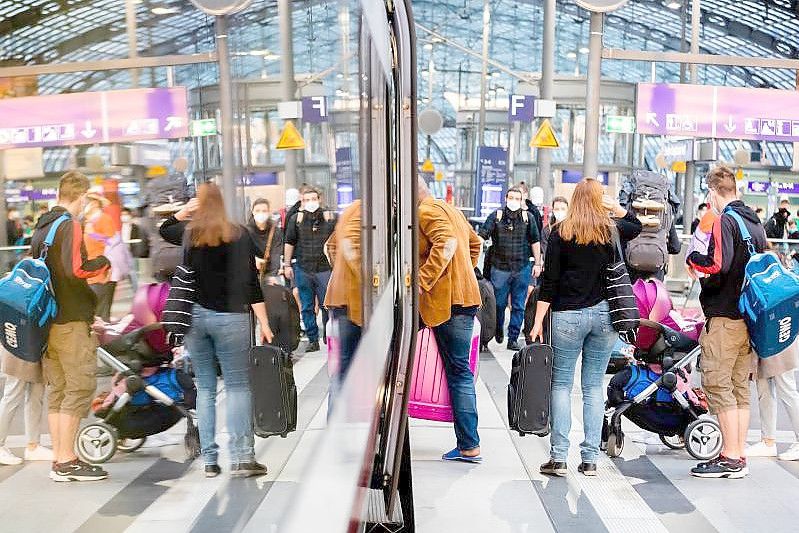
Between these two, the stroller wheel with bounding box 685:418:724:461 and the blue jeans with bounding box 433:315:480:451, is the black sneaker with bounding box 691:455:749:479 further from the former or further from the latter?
the blue jeans with bounding box 433:315:480:451

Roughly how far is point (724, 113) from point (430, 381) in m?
7.37

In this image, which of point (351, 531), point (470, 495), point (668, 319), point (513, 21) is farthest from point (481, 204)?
point (513, 21)

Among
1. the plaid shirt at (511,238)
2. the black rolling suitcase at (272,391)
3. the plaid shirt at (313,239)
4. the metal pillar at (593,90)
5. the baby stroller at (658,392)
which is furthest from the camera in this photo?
the plaid shirt at (511,238)

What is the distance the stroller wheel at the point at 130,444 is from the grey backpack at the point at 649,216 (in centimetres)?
622

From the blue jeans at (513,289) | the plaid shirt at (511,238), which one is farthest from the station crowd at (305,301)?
the blue jeans at (513,289)

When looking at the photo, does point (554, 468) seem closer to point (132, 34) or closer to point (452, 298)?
point (452, 298)

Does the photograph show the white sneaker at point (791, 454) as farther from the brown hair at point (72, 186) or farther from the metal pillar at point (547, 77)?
the metal pillar at point (547, 77)

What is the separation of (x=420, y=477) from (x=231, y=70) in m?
4.46

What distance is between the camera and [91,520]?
1.84ft

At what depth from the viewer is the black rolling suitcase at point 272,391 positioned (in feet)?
3.06

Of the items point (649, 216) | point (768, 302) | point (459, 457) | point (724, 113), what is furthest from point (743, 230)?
point (724, 113)

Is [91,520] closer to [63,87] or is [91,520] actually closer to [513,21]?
[63,87]

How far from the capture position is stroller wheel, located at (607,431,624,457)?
556 cm

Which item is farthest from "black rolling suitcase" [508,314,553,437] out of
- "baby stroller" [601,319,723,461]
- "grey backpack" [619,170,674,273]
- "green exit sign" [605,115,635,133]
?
"green exit sign" [605,115,635,133]
